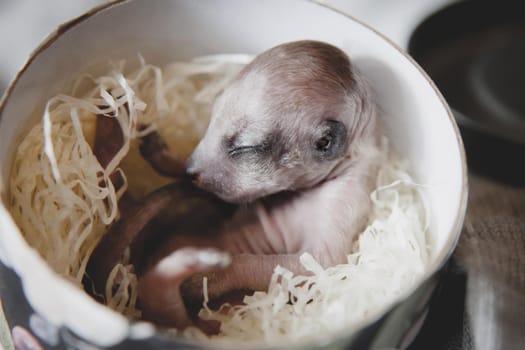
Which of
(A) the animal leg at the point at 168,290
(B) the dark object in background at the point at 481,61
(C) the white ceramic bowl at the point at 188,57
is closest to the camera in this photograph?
(C) the white ceramic bowl at the point at 188,57

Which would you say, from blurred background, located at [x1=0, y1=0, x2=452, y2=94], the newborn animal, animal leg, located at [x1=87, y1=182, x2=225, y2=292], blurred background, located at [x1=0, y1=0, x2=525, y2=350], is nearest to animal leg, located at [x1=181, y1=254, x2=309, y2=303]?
the newborn animal

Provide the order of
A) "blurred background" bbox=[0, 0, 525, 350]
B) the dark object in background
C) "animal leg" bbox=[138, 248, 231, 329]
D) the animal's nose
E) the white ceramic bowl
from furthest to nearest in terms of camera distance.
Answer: the dark object in background, the animal's nose, "blurred background" bbox=[0, 0, 525, 350], "animal leg" bbox=[138, 248, 231, 329], the white ceramic bowl

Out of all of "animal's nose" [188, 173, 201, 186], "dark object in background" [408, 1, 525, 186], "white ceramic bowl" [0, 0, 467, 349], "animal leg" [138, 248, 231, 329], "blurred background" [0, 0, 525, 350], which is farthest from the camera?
"dark object in background" [408, 1, 525, 186]

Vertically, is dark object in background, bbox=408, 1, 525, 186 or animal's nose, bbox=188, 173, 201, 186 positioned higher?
animal's nose, bbox=188, 173, 201, 186

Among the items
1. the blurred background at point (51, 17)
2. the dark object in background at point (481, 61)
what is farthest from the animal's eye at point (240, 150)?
the blurred background at point (51, 17)

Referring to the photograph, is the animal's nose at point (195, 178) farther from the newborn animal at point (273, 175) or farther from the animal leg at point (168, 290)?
the animal leg at point (168, 290)

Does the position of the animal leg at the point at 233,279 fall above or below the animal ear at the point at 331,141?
below

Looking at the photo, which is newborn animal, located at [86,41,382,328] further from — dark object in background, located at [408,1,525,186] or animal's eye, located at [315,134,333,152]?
dark object in background, located at [408,1,525,186]

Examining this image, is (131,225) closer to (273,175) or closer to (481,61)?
(273,175)
